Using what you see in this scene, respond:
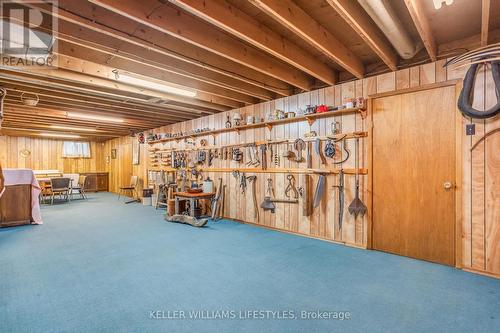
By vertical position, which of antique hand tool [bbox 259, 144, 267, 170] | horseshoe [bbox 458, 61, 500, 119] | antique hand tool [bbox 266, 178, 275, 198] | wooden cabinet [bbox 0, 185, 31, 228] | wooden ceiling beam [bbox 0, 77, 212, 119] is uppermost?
wooden ceiling beam [bbox 0, 77, 212, 119]

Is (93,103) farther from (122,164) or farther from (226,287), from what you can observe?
(122,164)

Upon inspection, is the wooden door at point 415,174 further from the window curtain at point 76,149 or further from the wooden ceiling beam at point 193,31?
the window curtain at point 76,149

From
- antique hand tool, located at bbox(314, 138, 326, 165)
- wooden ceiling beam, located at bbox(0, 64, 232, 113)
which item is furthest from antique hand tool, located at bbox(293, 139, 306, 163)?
wooden ceiling beam, located at bbox(0, 64, 232, 113)

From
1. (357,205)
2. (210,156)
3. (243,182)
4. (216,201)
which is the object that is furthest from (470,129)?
(210,156)

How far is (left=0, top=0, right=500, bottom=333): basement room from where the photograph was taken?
7.18ft

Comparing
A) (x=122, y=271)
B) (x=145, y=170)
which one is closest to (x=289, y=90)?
(x=122, y=271)

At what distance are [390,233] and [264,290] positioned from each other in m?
2.17

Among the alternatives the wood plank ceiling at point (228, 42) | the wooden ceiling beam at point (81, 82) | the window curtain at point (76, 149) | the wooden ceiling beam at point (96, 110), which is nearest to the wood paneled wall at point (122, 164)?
the window curtain at point (76, 149)

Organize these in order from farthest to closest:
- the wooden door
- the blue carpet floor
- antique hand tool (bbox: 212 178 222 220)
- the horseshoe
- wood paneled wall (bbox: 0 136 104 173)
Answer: wood paneled wall (bbox: 0 136 104 173)
antique hand tool (bbox: 212 178 222 220)
the wooden door
the horseshoe
the blue carpet floor

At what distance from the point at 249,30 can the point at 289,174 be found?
2.67 m

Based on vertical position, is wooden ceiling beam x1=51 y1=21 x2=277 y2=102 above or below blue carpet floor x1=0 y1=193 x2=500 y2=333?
above

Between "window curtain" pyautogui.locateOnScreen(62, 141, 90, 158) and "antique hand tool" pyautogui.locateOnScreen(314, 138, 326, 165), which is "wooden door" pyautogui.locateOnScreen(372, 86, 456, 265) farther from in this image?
"window curtain" pyautogui.locateOnScreen(62, 141, 90, 158)

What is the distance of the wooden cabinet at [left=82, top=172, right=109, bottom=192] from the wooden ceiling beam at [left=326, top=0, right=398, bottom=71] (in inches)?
503

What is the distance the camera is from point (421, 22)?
2346mm
